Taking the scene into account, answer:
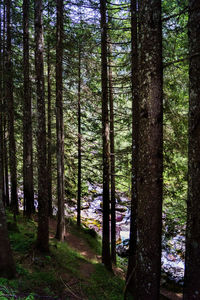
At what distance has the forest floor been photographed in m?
5.14

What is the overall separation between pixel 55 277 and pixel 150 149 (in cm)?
537

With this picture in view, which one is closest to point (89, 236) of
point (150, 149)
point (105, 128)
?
point (105, 128)

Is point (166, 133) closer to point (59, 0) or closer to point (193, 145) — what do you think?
point (193, 145)

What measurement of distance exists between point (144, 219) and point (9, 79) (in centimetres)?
1050

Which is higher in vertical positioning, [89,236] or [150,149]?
[150,149]

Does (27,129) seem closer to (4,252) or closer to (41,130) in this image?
(41,130)

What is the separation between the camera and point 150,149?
374 cm

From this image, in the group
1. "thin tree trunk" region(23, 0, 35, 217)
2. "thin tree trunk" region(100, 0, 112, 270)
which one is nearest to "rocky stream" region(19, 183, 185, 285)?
"thin tree trunk" region(100, 0, 112, 270)

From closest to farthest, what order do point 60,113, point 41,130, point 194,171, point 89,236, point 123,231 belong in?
point 194,171 < point 41,130 < point 60,113 < point 89,236 < point 123,231

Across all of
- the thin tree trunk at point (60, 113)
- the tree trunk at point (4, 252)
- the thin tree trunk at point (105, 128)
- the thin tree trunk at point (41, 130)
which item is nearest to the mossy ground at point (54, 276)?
the tree trunk at point (4, 252)

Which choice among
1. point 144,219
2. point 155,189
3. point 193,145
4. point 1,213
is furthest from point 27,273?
point 193,145

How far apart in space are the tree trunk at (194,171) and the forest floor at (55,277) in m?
3.06

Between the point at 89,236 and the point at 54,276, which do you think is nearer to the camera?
the point at 54,276

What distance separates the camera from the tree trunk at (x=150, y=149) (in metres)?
3.64
